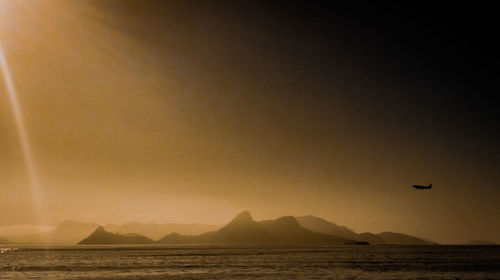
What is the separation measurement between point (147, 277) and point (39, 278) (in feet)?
62.8

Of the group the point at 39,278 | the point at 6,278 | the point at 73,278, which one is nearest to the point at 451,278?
the point at 73,278

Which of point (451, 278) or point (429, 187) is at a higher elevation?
point (429, 187)

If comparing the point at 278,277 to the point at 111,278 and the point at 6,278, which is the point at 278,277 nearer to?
the point at 111,278

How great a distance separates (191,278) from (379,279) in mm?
30934

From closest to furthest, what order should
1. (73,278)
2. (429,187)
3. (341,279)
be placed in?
(341,279)
(73,278)
(429,187)

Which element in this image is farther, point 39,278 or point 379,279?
point 39,278

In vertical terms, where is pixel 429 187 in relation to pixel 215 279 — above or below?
above

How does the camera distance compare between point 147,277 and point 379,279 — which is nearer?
point 379,279

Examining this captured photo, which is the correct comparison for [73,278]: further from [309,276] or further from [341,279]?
[341,279]

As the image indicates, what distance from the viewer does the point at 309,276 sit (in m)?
80.7

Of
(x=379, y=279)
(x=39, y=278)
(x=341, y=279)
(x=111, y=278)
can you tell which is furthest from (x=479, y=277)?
(x=39, y=278)

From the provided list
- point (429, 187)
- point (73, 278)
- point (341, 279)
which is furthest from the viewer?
point (429, 187)

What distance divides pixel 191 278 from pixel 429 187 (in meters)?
92.6

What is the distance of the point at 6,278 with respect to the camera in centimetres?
8362
